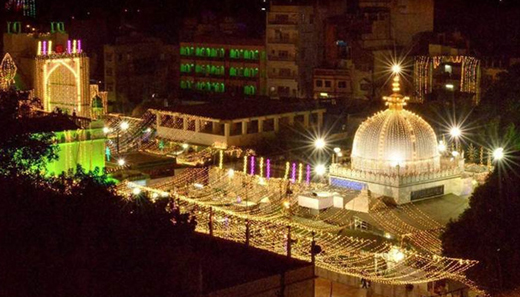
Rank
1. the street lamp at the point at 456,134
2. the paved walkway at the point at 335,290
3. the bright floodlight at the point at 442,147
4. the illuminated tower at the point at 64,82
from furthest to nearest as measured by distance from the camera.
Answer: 1. the illuminated tower at the point at 64,82
2. the street lamp at the point at 456,134
3. the bright floodlight at the point at 442,147
4. the paved walkway at the point at 335,290

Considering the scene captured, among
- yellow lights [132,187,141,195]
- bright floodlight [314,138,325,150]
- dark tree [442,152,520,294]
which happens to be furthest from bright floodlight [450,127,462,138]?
yellow lights [132,187,141,195]

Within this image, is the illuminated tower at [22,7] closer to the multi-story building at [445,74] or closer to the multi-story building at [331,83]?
the multi-story building at [331,83]

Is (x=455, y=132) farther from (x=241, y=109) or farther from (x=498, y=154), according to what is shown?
(x=241, y=109)

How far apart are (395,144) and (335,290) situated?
16.8 ft

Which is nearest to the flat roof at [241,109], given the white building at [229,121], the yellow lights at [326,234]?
the white building at [229,121]

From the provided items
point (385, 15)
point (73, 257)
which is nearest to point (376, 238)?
point (73, 257)

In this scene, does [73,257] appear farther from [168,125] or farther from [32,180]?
[168,125]

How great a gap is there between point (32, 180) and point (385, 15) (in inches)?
1230

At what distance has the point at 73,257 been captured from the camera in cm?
1650

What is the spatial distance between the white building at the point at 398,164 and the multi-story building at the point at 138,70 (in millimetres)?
22585

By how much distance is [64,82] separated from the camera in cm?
3922

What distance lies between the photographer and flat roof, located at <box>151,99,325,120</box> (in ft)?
124

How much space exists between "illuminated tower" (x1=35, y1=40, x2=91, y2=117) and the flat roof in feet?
9.51

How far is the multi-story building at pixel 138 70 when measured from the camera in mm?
52719
